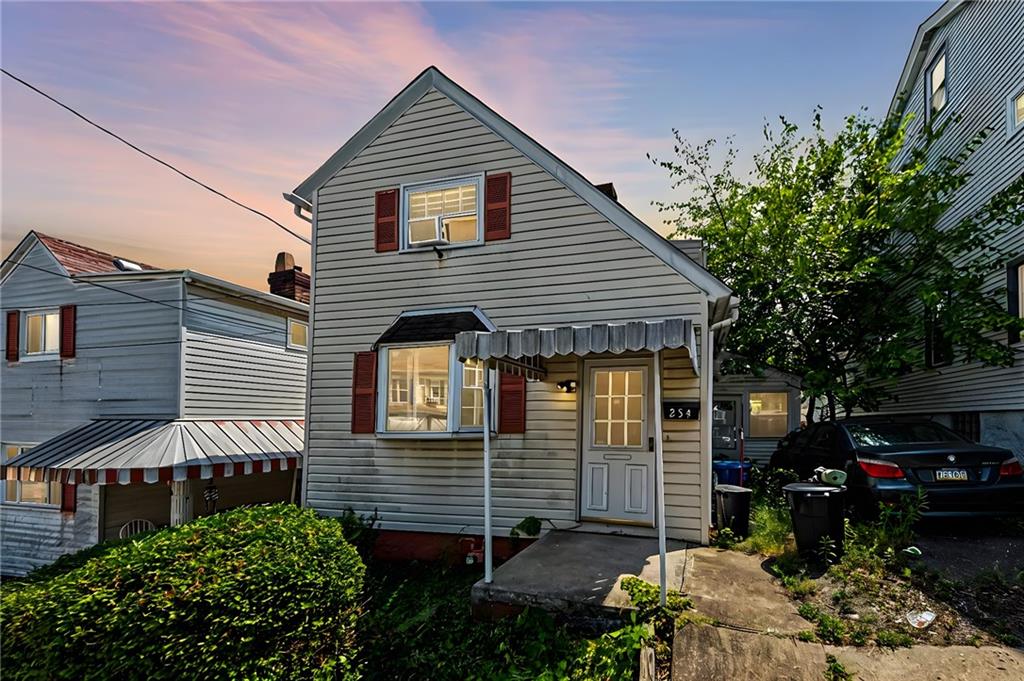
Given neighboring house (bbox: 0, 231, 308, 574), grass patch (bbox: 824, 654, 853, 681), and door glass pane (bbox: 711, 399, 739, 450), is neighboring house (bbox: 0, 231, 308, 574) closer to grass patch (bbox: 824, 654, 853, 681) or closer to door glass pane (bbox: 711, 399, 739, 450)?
grass patch (bbox: 824, 654, 853, 681)

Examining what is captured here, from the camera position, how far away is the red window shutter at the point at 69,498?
11.4 m

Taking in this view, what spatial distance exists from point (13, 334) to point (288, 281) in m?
6.60

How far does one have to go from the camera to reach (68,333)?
12.2 metres

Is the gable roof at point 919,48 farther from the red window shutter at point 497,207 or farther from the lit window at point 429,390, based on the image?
the lit window at point 429,390

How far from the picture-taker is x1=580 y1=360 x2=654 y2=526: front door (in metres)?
7.26

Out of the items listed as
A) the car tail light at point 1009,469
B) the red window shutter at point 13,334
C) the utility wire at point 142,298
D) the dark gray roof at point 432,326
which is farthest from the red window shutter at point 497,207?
the red window shutter at point 13,334

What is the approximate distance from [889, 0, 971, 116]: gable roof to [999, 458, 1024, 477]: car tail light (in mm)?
11372

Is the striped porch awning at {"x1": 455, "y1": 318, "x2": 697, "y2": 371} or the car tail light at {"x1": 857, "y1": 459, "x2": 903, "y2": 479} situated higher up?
the striped porch awning at {"x1": 455, "y1": 318, "x2": 697, "y2": 371}

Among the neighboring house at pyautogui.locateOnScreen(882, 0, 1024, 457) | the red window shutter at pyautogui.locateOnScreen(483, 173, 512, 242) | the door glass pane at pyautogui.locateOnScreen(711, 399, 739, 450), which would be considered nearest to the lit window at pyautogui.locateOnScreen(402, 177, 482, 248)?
the red window shutter at pyautogui.locateOnScreen(483, 173, 512, 242)

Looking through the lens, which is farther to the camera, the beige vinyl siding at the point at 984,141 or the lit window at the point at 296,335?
the lit window at the point at 296,335

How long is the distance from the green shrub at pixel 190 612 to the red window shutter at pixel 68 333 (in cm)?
996

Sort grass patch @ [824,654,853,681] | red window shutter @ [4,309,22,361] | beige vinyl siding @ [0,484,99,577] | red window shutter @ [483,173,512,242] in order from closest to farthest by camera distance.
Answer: grass patch @ [824,654,853,681] → red window shutter @ [483,173,512,242] → beige vinyl siding @ [0,484,99,577] → red window shutter @ [4,309,22,361]

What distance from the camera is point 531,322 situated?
786 cm

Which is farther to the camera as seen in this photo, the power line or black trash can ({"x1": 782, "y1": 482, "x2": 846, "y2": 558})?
the power line
